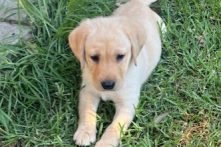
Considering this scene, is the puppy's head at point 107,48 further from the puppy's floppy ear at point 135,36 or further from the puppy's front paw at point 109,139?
the puppy's front paw at point 109,139

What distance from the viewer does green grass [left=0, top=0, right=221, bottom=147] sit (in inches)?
169

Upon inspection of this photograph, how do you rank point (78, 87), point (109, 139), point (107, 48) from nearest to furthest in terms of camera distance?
point (107, 48), point (109, 139), point (78, 87)

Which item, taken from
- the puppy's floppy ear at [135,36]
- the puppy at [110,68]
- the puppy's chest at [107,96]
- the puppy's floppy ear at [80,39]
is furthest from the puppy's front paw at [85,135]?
the puppy's floppy ear at [135,36]

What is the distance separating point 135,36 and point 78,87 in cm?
69

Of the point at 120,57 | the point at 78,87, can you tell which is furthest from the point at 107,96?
the point at 120,57

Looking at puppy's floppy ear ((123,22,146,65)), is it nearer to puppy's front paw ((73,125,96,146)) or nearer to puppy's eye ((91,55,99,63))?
puppy's eye ((91,55,99,63))

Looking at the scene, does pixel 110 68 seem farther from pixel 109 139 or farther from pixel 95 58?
pixel 109 139

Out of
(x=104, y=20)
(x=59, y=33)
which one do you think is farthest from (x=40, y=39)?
(x=104, y=20)

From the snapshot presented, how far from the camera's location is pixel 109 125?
430 cm

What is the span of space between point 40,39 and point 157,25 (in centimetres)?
92

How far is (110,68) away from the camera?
4.05 metres

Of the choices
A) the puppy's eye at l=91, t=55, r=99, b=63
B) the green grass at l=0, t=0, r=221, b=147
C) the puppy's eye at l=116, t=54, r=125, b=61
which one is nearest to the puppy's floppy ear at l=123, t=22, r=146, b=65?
the puppy's eye at l=116, t=54, r=125, b=61

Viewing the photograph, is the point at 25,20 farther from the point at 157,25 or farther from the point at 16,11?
the point at 157,25

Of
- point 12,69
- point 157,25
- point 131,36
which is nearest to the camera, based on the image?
point 131,36
